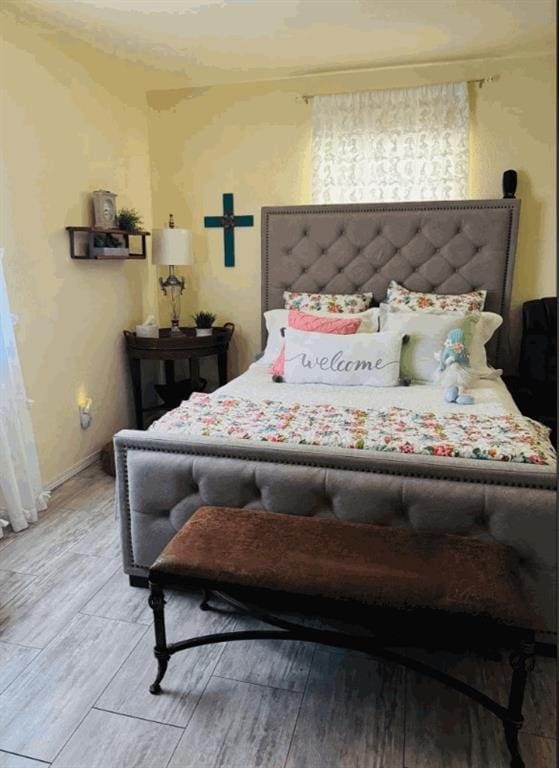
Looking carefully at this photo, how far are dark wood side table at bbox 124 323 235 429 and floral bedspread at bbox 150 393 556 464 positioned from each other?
124 cm

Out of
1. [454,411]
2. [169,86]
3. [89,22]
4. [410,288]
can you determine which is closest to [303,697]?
[454,411]

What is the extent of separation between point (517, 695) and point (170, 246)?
3196 millimetres

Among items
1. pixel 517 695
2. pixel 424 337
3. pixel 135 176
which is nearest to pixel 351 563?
pixel 517 695

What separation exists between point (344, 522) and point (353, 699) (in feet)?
1.69

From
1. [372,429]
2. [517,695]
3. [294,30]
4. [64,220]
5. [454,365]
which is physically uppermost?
[294,30]

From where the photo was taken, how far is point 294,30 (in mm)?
2910

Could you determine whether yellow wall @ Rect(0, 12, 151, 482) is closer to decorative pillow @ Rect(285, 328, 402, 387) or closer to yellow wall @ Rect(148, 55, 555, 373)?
yellow wall @ Rect(148, 55, 555, 373)

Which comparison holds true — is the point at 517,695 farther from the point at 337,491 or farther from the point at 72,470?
the point at 72,470

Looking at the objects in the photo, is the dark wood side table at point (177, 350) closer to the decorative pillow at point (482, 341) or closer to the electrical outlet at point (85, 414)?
the electrical outlet at point (85, 414)

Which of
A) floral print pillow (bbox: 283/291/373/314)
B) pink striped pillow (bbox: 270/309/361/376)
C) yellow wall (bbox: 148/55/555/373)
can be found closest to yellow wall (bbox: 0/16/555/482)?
Answer: yellow wall (bbox: 148/55/555/373)

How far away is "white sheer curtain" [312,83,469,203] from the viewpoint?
3.42 meters

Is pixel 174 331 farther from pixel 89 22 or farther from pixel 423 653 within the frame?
pixel 423 653

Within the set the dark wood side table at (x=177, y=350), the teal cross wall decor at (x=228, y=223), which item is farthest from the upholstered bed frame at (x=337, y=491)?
the teal cross wall decor at (x=228, y=223)

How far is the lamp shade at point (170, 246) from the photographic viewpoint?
372 cm
